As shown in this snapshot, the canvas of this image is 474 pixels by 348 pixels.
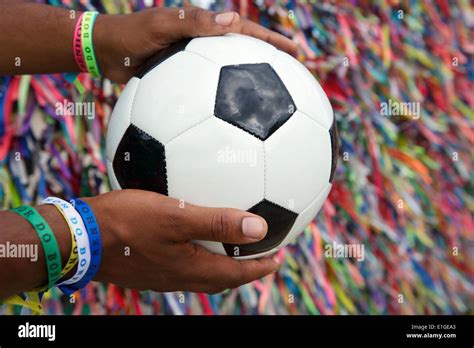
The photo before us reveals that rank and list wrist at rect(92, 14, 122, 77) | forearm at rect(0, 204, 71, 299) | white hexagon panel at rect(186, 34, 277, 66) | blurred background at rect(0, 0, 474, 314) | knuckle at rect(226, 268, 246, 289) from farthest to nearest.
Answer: blurred background at rect(0, 0, 474, 314), wrist at rect(92, 14, 122, 77), knuckle at rect(226, 268, 246, 289), white hexagon panel at rect(186, 34, 277, 66), forearm at rect(0, 204, 71, 299)

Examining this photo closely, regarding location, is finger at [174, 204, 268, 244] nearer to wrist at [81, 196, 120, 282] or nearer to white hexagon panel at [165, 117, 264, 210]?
white hexagon panel at [165, 117, 264, 210]

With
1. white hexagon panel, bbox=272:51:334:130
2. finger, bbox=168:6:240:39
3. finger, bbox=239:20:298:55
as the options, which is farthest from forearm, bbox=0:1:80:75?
white hexagon panel, bbox=272:51:334:130

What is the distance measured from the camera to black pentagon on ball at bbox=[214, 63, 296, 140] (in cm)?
105

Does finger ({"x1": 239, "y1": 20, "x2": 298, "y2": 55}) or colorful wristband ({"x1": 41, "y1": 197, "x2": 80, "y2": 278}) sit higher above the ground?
finger ({"x1": 239, "y1": 20, "x2": 298, "y2": 55})

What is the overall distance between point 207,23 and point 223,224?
0.47m

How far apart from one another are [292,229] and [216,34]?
47 centimetres

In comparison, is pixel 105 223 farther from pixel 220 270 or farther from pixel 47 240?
pixel 220 270

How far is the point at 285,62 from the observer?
116 cm

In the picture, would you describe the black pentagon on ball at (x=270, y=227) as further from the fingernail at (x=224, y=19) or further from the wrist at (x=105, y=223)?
the fingernail at (x=224, y=19)

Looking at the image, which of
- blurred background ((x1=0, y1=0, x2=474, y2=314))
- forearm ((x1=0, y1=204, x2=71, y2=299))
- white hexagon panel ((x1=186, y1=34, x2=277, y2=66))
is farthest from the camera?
blurred background ((x1=0, y1=0, x2=474, y2=314))

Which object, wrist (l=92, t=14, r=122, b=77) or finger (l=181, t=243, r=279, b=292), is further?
wrist (l=92, t=14, r=122, b=77)

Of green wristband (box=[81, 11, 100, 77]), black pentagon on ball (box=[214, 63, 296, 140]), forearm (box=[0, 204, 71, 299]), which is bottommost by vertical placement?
forearm (box=[0, 204, 71, 299])
